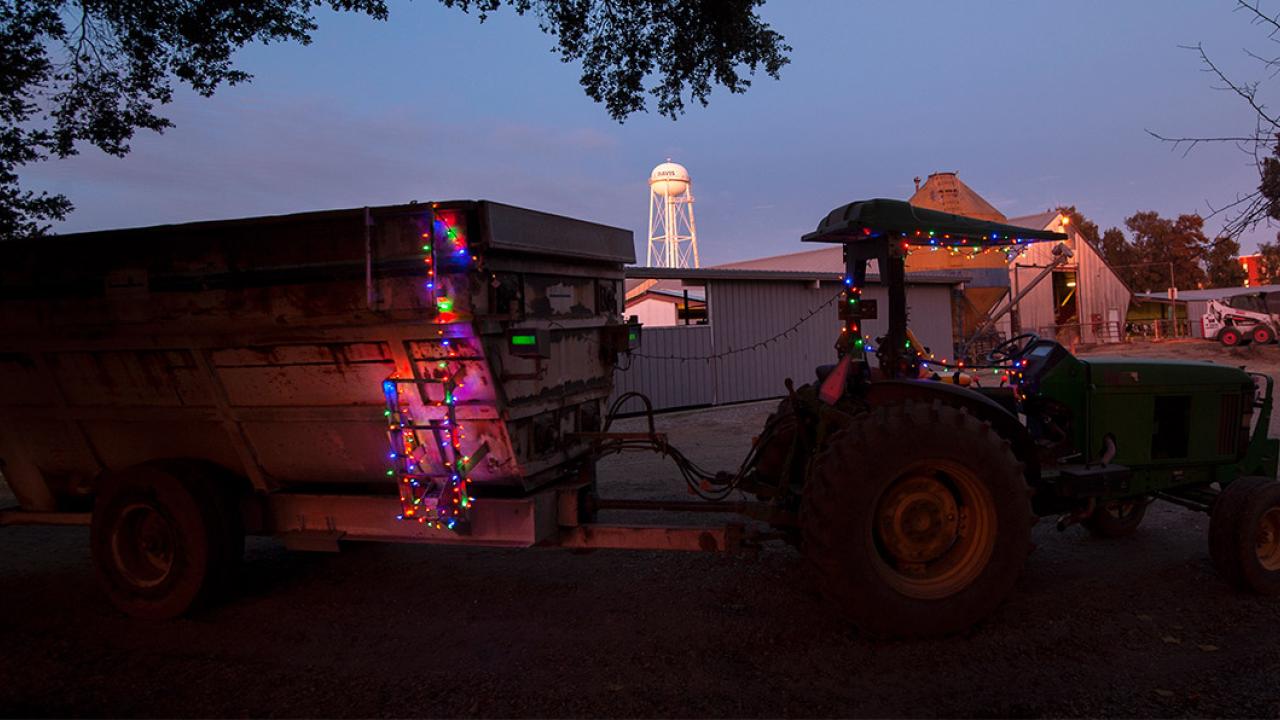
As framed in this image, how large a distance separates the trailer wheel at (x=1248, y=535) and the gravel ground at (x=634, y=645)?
15cm

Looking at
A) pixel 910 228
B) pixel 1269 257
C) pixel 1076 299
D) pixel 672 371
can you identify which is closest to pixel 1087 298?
pixel 1076 299

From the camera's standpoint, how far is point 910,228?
4.57m

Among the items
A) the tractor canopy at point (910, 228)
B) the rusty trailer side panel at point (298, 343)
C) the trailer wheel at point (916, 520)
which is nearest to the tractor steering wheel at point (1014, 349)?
the tractor canopy at point (910, 228)

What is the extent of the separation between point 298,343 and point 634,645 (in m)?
2.52

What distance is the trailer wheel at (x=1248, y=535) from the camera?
4418 millimetres

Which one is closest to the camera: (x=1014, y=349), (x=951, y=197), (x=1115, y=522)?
(x=1115, y=522)

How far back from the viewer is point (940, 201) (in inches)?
1180

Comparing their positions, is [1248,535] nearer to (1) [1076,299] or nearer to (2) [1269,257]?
(2) [1269,257]

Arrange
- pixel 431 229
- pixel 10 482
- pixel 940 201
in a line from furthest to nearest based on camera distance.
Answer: pixel 940 201 < pixel 10 482 < pixel 431 229

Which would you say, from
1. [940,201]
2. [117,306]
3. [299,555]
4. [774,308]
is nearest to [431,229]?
[117,306]

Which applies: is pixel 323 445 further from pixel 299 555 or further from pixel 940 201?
pixel 940 201

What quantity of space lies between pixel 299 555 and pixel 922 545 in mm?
4973

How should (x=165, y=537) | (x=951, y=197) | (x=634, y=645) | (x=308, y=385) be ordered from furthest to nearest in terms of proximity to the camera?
(x=951, y=197) → (x=165, y=537) → (x=308, y=385) → (x=634, y=645)

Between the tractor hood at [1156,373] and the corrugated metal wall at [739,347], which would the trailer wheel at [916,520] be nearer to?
the tractor hood at [1156,373]
